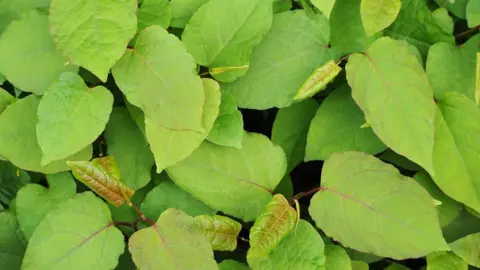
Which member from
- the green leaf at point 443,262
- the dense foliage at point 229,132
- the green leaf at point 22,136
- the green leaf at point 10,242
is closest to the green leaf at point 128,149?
the dense foliage at point 229,132

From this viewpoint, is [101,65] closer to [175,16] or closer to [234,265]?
[175,16]

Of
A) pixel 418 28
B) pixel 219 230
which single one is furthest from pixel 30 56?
pixel 418 28

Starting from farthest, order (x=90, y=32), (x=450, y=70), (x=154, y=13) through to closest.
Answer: (x=450, y=70), (x=154, y=13), (x=90, y=32)

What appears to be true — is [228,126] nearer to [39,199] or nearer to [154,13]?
[154,13]

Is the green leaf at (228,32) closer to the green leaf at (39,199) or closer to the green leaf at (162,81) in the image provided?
the green leaf at (162,81)

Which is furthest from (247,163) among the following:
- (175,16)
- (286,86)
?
(175,16)
